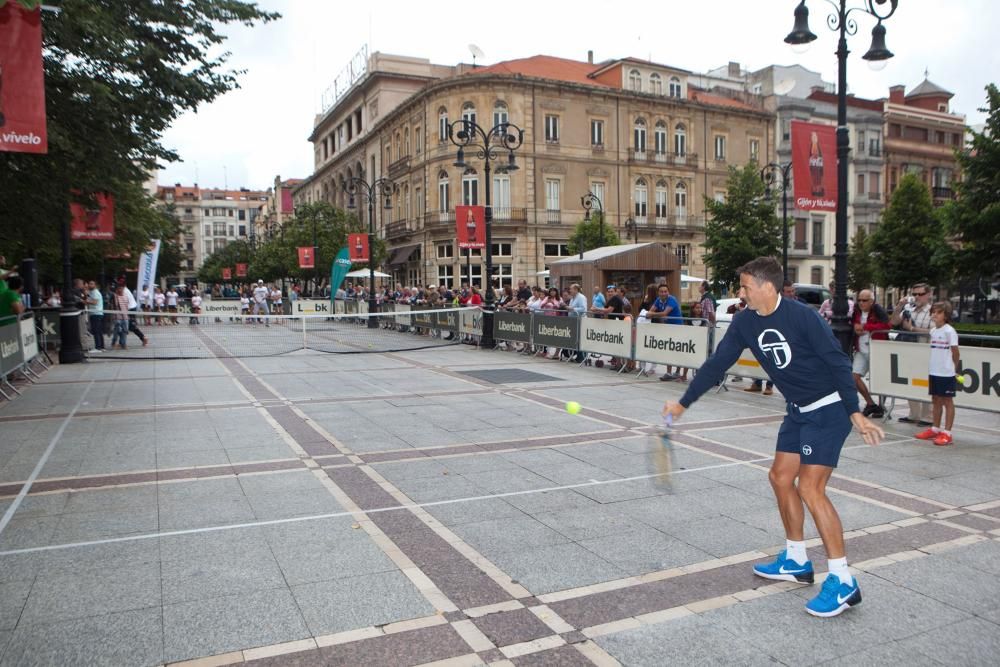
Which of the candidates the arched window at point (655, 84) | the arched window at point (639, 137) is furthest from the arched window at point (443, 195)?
the arched window at point (655, 84)

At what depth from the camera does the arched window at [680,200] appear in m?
54.2

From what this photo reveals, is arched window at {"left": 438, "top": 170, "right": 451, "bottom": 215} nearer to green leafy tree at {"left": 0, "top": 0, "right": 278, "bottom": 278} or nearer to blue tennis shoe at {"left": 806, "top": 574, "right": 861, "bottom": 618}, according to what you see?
green leafy tree at {"left": 0, "top": 0, "right": 278, "bottom": 278}

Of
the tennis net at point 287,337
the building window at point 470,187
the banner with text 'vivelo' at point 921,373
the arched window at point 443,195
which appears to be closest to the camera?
the banner with text 'vivelo' at point 921,373

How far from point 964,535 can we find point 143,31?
12.4 meters

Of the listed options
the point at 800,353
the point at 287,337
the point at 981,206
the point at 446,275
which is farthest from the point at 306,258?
the point at 800,353

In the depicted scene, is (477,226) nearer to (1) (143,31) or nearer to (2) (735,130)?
(1) (143,31)

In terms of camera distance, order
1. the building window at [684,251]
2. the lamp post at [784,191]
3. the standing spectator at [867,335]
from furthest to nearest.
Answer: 1. the building window at [684,251]
2. the lamp post at [784,191]
3. the standing spectator at [867,335]

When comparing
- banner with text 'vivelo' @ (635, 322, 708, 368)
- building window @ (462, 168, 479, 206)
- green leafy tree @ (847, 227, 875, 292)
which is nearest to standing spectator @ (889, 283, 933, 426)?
banner with text 'vivelo' @ (635, 322, 708, 368)

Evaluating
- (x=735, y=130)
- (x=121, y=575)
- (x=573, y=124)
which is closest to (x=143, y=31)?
(x=121, y=575)

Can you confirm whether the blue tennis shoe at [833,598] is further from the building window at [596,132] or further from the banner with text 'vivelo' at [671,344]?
the building window at [596,132]

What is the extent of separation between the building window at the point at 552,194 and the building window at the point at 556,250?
7.73 feet

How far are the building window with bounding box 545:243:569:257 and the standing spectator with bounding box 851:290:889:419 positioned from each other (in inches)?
1539

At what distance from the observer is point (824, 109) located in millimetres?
60656

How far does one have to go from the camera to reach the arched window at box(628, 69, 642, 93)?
171 ft
